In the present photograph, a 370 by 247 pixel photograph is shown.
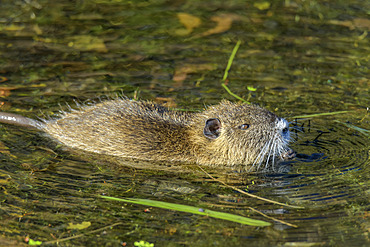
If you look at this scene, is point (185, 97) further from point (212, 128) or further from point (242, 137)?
point (242, 137)

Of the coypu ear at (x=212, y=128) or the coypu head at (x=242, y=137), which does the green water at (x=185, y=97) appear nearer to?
the coypu head at (x=242, y=137)

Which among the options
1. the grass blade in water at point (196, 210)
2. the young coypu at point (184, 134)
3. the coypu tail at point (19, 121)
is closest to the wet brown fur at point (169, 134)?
the young coypu at point (184, 134)

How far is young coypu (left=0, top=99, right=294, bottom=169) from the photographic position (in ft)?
22.4

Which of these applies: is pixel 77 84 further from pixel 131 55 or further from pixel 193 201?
Answer: pixel 193 201

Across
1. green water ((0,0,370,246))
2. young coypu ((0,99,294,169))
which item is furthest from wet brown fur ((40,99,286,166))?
green water ((0,0,370,246))

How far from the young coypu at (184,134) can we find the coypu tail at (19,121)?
0.52 metres

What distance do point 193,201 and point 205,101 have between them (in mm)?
2670

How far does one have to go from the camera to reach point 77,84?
872 cm

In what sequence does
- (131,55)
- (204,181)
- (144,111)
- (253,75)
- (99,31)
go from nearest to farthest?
(204,181), (144,111), (253,75), (131,55), (99,31)

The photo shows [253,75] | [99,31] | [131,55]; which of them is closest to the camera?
[253,75]

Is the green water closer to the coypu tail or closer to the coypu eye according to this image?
the coypu tail

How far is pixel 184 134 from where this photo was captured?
707 cm

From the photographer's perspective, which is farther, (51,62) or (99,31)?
(99,31)

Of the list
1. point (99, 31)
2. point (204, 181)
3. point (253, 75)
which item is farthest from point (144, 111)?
point (99, 31)
